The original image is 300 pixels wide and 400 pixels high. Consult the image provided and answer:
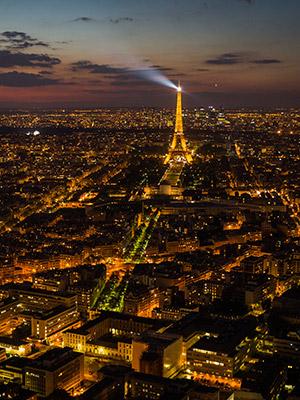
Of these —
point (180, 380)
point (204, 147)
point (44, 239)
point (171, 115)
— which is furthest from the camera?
point (171, 115)

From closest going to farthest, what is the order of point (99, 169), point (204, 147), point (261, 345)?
point (261, 345) → point (99, 169) → point (204, 147)

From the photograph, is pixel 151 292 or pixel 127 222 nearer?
pixel 151 292

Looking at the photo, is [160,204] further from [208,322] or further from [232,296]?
[208,322]

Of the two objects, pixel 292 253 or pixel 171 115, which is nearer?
pixel 292 253

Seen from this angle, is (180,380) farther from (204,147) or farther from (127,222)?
(204,147)

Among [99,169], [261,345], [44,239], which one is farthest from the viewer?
[99,169]

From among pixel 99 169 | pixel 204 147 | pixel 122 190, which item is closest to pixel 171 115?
pixel 204 147

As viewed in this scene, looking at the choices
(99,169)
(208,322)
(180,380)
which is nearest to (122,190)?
(99,169)

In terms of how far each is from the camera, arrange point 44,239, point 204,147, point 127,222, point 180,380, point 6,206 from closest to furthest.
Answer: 1. point 180,380
2. point 44,239
3. point 127,222
4. point 6,206
5. point 204,147
